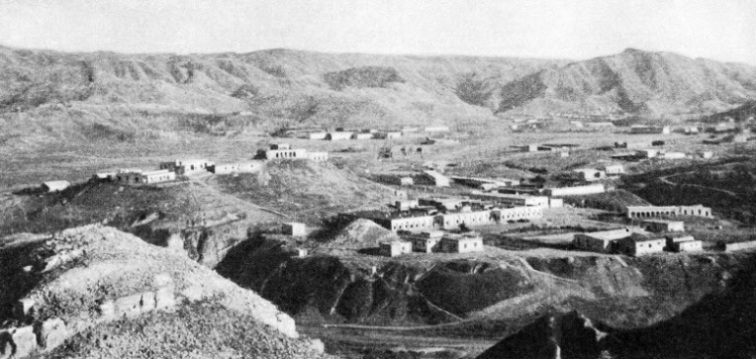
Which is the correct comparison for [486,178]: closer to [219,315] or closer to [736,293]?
[736,293]

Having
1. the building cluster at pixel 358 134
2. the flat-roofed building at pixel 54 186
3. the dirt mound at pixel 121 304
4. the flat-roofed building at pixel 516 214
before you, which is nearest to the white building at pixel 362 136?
the building cluster at pixel 358 134

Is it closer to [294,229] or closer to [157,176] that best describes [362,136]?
[157,176]

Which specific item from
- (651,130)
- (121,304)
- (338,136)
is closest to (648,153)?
(651,130)

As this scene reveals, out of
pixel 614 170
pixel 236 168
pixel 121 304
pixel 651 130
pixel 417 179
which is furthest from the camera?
pixel 651 130

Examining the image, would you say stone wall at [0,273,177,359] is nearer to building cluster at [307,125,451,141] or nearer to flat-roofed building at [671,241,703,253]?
flat-roofed building at [671,241,703,253]

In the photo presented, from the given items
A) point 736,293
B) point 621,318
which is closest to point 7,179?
point 621,318
